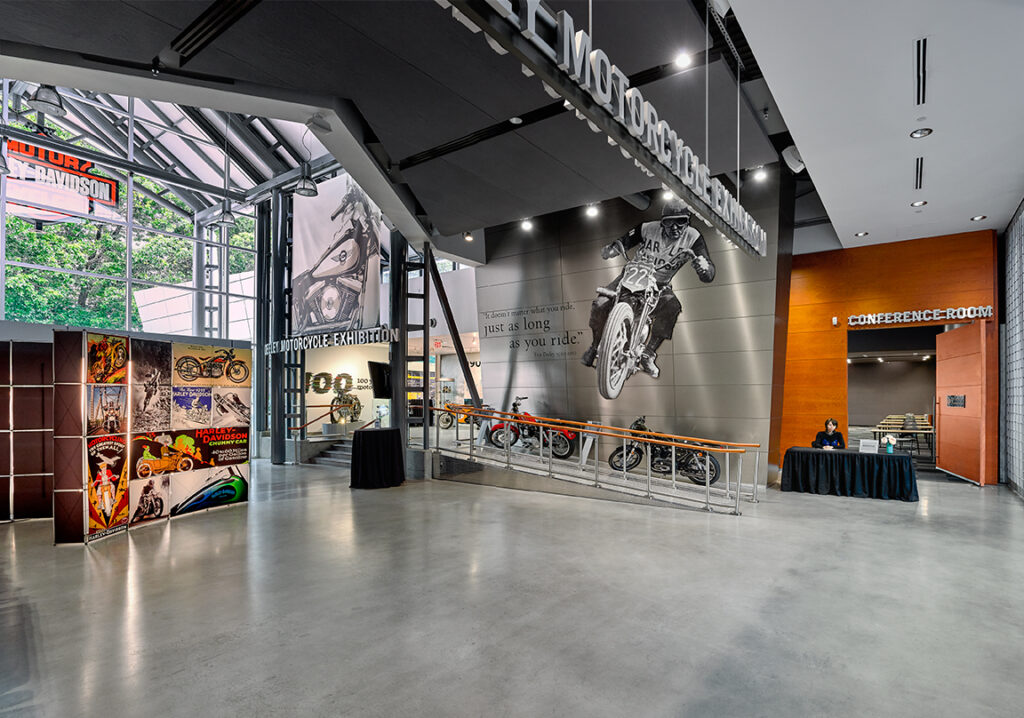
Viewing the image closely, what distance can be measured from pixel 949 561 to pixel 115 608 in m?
7.01

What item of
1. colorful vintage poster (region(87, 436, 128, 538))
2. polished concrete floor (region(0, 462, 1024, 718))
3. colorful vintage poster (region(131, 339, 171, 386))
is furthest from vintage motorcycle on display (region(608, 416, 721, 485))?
colorful vintage poster (region(87, 436, 128, 538))

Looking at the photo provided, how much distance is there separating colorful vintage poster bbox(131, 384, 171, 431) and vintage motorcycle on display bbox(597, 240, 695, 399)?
7303 mm

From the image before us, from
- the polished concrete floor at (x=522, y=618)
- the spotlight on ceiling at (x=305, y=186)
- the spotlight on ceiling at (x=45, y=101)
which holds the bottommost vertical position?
the polished concrete floor at (x=522, y=618)

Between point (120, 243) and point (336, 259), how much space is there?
478cm

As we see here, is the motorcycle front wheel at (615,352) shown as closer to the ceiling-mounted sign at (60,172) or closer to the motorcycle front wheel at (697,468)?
the motorcycle front wheel at (697,468)

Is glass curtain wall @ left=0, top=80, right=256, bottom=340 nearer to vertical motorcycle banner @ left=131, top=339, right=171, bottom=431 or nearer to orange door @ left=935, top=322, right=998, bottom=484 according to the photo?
vertical motorcycle banner @ left=131, top=339, right=171, bottom=431

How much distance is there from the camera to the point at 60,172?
10.8m

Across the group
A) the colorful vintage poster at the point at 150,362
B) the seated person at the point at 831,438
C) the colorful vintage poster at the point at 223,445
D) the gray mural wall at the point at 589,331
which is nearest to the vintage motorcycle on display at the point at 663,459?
the gray mural wall at the point at 589,331

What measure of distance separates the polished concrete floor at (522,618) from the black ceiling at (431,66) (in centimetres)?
439

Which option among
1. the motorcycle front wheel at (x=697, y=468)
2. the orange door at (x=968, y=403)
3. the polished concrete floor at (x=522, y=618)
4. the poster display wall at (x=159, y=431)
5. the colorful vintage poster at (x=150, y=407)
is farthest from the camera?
the orange door at (x=968, y=403)

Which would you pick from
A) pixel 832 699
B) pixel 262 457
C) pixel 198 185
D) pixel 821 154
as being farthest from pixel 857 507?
pixel 198 185

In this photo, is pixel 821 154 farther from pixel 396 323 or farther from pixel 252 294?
pixel 252 294

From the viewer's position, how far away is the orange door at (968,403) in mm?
8859

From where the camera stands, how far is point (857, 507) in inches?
288
